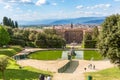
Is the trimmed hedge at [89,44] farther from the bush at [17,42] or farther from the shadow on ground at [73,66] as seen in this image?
the shadow on ground at [73,66]

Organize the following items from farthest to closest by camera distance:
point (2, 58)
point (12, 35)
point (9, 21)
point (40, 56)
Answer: point (9, 21), point (12, 35), point (40, 56), point (2, 58)

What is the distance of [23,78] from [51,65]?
1817 centimetres

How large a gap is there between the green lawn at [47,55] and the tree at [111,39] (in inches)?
985

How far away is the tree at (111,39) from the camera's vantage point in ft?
140

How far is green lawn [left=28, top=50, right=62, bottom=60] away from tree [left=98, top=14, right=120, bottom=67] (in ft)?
82.1

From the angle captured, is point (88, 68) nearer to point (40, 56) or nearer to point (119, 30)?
point (119, 30)

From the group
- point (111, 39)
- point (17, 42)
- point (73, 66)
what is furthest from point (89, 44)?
point (111, 39)

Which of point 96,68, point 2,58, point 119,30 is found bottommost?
point 96,68

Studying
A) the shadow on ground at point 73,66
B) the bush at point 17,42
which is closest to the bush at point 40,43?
the bush at point 17,42

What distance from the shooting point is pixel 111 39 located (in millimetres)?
43000

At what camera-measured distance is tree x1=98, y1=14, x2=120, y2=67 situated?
42562mm

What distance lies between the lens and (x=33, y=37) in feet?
346

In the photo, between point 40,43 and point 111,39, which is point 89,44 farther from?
point 111,39

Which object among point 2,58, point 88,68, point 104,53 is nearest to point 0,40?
point 88,68
